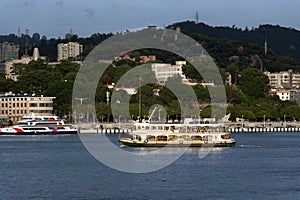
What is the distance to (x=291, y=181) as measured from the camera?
49.0 meters

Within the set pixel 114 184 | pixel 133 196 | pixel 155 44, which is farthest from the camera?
pixel 155 44

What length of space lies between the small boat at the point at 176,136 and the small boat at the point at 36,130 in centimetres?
3669

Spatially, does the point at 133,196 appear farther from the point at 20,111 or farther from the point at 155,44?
the point at 155,44

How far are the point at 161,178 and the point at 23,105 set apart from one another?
8061cm

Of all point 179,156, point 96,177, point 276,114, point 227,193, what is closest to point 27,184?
point 96,177

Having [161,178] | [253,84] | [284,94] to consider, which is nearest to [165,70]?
[284,94]

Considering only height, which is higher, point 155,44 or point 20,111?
point 155,44

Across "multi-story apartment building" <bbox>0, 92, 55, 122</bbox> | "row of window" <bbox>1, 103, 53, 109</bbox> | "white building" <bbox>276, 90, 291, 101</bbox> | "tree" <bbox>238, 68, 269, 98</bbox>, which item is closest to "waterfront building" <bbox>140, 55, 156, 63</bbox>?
"white building" <bbox>276, 90, 291, 101</bbox>

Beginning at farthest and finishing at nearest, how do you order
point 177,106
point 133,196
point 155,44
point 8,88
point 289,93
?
1. point 155,44
2. point 289,93
3. point 8,88
4. point 177,106
5. point 133,196

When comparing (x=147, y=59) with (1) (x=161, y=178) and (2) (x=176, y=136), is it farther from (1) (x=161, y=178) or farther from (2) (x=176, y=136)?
(1) (x=161, y=178)

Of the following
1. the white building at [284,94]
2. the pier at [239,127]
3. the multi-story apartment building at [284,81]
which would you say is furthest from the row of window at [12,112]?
the multi-story apartment building at [284,81]

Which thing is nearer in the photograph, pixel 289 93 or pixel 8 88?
pixel 8 88

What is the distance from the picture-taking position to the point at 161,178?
164ft

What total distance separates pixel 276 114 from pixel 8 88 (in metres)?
39.1
